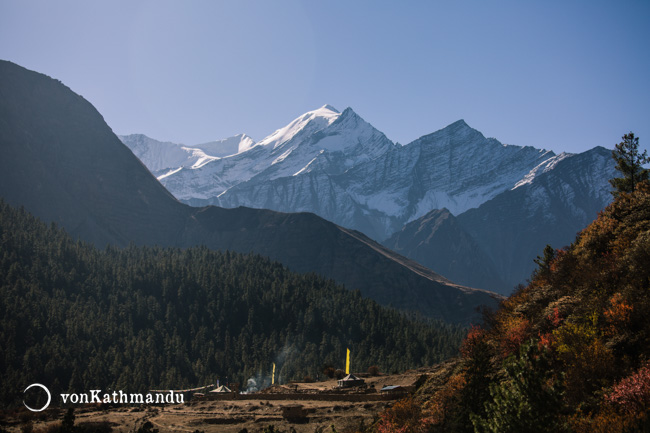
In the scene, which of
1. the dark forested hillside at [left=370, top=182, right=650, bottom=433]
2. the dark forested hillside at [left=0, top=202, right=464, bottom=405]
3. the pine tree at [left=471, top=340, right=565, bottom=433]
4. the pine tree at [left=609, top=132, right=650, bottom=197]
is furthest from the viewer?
the dark forested hillside at [left=0, top=202, right=464, bottom=405]

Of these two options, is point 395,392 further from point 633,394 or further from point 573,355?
point 633,394

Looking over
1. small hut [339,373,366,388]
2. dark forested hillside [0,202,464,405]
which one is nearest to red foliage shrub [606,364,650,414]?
small hut [339,373,366,388]

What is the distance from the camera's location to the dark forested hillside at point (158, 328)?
136m

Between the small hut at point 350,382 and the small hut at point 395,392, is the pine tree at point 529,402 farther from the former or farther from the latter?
the small hut at point 350,382

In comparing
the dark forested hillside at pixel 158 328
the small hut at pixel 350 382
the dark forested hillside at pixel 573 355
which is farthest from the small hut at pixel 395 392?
the dark forested hillside at pixel 158 328

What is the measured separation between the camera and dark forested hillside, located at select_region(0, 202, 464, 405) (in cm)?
13650

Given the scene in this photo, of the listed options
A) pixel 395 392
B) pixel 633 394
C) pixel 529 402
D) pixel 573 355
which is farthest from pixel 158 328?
pixel 633 394

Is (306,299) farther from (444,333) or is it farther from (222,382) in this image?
(222,382)

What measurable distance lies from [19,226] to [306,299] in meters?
100

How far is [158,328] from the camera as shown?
16675 cm

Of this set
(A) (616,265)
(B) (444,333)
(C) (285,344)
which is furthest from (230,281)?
(A) (616,265)

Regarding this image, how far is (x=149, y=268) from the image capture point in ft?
652

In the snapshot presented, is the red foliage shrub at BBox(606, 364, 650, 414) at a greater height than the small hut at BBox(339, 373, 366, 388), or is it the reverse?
the small hut at BBox(339, 373, 366, 388)

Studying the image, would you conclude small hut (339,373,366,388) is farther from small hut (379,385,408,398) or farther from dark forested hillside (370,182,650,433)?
dark forested hillside (370,182,650,433)
